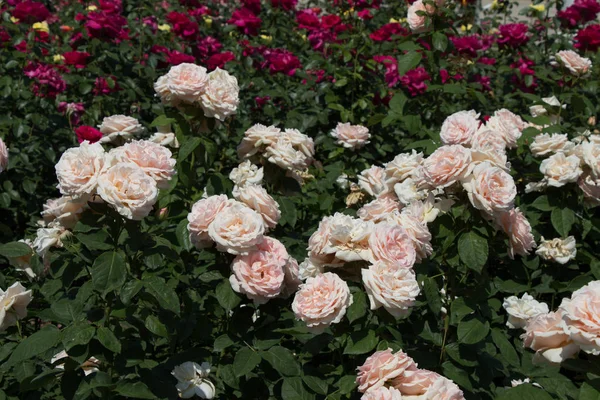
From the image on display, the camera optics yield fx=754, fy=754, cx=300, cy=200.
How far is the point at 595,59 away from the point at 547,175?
86.9 inches

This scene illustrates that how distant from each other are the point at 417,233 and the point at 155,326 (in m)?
0.73

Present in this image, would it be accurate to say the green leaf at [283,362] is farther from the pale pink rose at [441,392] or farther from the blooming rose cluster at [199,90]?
the blooming rose cluster at [199,90]

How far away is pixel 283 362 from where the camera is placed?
1966 mm

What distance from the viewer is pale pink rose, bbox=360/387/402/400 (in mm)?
1682

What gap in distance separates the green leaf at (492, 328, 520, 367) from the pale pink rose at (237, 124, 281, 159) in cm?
101

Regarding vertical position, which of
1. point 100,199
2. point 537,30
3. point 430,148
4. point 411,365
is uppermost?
point 100,199

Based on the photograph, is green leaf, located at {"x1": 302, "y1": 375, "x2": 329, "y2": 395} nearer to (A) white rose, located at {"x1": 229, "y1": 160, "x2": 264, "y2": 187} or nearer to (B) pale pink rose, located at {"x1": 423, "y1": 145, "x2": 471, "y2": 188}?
(B) pale pink rose, located at {"x1": 423, "y1": 145, "x2": 471, "y2": 188}

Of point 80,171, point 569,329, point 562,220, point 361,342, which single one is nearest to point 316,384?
point 361,342

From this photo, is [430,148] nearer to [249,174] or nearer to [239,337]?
A: [249,174]

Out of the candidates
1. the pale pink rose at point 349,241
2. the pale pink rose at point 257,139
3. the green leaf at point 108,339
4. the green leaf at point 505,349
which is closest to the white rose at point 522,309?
the green leaf at point 505,349

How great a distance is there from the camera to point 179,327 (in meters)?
2.13

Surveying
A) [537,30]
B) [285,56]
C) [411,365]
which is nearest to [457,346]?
[411,365]

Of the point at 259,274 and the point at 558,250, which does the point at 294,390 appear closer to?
the point at 259,274

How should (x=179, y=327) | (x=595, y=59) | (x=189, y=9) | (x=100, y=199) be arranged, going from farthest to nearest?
(x=189, y=9) → (x=595, y=59) → (x=179, y=327) → (x=100, y=199)
